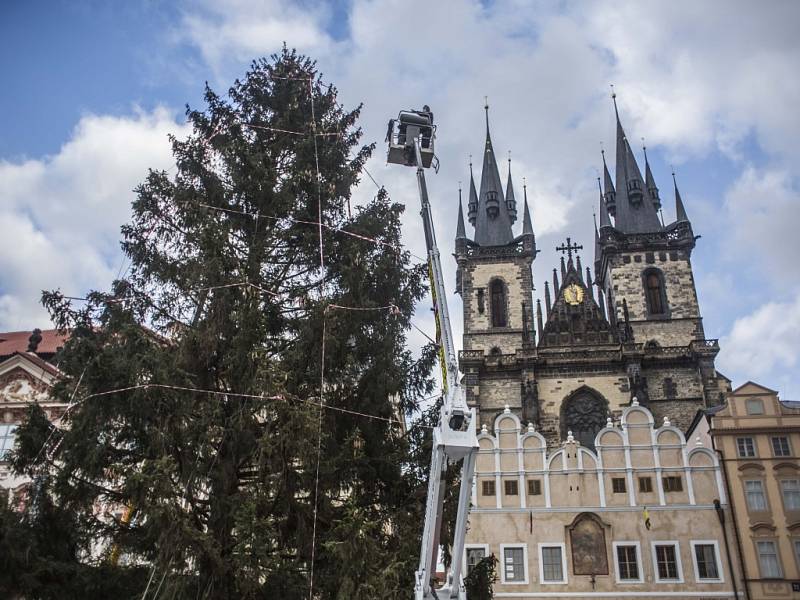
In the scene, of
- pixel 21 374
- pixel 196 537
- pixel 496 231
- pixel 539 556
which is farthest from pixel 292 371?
pixel 496 231

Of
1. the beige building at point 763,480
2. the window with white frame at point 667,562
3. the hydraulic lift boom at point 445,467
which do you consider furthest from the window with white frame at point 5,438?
the beige building at point 763,480

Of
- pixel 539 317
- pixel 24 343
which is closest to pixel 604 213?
pixel 539 317

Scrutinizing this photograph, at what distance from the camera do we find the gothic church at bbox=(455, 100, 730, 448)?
133 feet

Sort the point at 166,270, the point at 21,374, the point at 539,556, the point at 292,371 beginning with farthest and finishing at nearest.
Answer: the point at 539,556
the point at 21,374
the point at 166,270
the point at 292,371

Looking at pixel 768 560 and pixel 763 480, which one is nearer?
pixel 768 560

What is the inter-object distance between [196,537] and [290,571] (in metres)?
1.38

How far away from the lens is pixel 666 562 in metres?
23.0

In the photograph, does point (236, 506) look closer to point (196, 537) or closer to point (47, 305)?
point (196, 537)

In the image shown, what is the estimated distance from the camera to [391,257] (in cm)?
1313

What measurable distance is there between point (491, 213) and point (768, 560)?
106 ft

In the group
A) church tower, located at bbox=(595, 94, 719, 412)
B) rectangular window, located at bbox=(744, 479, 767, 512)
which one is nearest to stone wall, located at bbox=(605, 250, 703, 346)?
church tower, located at bbox=(595, 94, 719, 412)

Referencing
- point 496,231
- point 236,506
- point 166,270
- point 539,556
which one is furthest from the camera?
point 496,231

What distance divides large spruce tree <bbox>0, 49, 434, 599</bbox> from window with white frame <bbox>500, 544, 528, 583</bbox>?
1322 cm

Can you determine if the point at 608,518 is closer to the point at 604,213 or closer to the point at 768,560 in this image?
the point at 768,560
